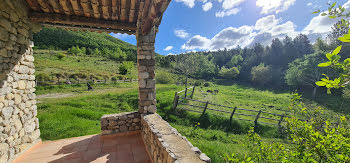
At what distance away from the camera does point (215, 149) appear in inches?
222

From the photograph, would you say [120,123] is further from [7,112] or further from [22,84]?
[22,84]

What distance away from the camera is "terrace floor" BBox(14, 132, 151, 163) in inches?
129

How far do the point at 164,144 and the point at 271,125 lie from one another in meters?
9.24

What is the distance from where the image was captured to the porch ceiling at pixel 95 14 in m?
2.96

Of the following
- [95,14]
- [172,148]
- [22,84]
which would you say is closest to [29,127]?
[22,84]

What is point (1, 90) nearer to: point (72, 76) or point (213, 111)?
point (213, 111)

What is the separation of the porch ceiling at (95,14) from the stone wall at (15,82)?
408 mm

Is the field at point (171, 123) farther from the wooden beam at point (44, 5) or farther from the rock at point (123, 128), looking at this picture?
the wooden beam at point (44, 5)

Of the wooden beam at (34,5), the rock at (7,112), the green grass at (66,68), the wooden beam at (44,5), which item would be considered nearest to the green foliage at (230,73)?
the green grass at (66,68)

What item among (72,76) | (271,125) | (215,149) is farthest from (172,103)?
(72,76)

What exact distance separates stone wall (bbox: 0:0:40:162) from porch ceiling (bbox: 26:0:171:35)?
408mm

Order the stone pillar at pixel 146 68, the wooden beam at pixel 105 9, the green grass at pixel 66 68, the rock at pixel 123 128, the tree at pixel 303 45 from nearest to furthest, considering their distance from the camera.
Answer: the wooden beam at pixel 105 9 → the stone pillar at pixel 146 68 → the rock at pixel 123 128 → the green grass at pixel 66 68 → the tree at pixel 303 45

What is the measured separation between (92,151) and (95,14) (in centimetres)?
353

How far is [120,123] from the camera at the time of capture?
4367 millimetres
